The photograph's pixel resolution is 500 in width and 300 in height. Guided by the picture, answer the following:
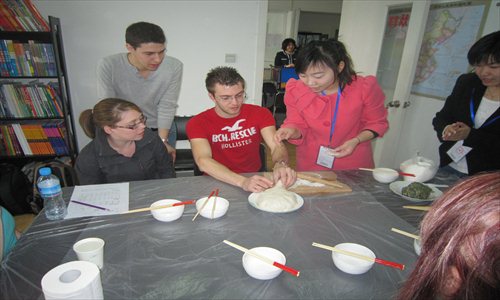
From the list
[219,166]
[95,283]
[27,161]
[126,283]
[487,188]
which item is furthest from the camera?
[27,161]

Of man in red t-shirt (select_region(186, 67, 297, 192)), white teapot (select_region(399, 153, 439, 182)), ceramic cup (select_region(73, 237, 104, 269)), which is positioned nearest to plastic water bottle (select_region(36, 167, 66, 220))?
ceramic cup (select_region(73, 237, 104, 269))

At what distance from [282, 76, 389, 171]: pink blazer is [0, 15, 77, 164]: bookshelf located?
2.46 meters

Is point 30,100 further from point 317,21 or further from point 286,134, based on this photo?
point 317,21

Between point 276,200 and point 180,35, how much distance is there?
103 inches

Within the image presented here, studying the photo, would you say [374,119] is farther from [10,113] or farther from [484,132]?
[10,113]

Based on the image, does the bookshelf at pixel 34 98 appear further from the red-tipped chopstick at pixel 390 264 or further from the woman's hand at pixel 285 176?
the red-tipped chopstick at pixel 390 264

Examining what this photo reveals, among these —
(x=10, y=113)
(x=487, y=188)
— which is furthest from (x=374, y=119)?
(x=10, y=113)

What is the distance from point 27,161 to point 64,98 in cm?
86

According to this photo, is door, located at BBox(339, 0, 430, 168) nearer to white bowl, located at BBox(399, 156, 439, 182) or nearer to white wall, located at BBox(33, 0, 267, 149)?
white wall, located at BBox(33, 0, 267, 149)

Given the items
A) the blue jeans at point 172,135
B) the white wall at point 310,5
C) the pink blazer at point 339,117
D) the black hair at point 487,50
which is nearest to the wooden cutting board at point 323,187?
the pink blazer at point 339,117

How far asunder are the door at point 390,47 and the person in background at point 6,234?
3112mm

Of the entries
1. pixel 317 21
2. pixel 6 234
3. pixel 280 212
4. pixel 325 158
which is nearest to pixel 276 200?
pixel 280 212

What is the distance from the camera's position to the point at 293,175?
1533 millimetres

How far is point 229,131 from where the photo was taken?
79.1 inches
